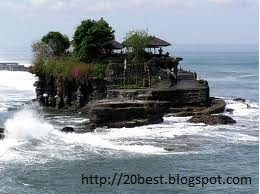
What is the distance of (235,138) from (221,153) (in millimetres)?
5060

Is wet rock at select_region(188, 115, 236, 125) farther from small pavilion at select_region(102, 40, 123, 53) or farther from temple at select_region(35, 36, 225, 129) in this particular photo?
small pavilion at select_region(102, 40, 123, 53)

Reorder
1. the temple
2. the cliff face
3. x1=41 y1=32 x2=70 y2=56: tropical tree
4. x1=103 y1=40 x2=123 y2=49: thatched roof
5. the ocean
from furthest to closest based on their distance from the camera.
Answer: x1=41 y1=32 x2=70 y2=56: tropical tree → x1=103 y1=40 x2=123 y2=49: thatched roof → the cliff face → the temple → the ocean

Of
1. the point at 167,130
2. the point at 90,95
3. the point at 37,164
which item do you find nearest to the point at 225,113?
the point at 167,130

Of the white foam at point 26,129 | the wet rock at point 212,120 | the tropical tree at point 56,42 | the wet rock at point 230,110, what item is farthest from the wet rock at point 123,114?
the tropical tree at point 56,42

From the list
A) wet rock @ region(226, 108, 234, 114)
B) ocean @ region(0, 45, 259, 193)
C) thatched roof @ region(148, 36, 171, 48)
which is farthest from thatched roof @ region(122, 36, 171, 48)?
ocean @ region(0, 45, 259, 193)

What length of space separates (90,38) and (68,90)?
695 cm

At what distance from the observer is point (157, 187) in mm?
28625

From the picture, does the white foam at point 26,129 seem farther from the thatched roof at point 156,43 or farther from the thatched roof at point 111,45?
the thatched roof at point 156,43

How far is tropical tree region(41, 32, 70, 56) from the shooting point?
228 ft

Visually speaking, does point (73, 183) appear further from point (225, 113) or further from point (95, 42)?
point (95, 42)

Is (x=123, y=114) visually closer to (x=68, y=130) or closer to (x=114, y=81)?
(x=68, y=130)

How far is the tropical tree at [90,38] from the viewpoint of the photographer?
210ft

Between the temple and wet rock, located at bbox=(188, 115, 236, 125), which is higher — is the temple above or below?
above

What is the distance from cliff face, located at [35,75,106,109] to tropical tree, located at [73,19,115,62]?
13.1 feet
